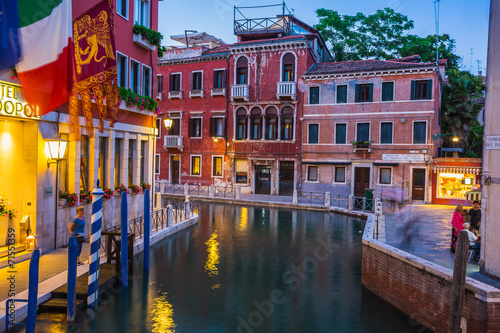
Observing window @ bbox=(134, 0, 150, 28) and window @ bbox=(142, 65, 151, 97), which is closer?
window @ bbox=(134, 0, 150, 28)

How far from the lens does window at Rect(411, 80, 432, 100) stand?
78.8ft

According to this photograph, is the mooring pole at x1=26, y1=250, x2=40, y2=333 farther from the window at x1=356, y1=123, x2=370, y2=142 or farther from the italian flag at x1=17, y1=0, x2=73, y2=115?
the window at x1=356, y1=123, x2=370, y2=142

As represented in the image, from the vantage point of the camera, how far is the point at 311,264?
11.6 meters

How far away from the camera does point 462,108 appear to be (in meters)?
27.5

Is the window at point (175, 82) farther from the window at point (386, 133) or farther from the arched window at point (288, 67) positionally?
the window at point (386, 133)

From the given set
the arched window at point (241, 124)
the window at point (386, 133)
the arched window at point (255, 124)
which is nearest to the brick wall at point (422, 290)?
the window at point (386, 133)

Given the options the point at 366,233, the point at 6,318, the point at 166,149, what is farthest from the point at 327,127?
the point at 6,318

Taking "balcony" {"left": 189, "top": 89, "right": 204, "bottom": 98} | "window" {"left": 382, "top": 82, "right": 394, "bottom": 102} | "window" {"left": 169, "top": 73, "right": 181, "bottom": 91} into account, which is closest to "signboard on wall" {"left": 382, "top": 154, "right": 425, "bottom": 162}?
"window" {"left": 382, "top": 82, "right": 394, "bottom": 102}

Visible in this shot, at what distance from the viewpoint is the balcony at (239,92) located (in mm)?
28484

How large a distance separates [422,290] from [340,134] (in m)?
19.7

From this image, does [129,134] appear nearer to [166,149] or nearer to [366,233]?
[366,233]

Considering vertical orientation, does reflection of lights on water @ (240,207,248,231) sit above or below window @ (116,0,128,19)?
below

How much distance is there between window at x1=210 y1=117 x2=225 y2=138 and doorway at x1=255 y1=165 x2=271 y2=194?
3729mm

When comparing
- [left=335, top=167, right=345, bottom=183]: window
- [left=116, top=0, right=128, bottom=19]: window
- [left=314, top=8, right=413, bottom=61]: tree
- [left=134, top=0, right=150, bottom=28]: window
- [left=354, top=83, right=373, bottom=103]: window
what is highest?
[left=314, top=8, right=413, bottom=61]: tree
